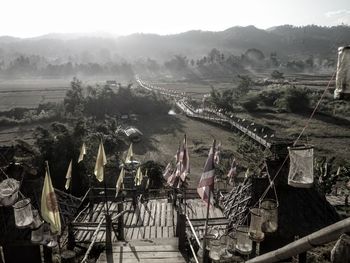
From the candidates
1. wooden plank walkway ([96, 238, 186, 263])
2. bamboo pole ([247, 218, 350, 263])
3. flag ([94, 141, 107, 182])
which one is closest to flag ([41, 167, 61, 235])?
wooden plank walkway ([96, 238, 186, 263])

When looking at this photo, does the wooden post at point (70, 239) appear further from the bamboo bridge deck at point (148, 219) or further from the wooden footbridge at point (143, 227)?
the bamboo bridge deck at point (148, 219)

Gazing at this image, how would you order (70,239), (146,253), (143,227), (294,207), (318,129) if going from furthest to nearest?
(318,129) < (143,227) < (70,239) < (146,253) < (294,207)

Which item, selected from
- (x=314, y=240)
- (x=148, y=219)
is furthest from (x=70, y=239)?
(x=314, y=240)

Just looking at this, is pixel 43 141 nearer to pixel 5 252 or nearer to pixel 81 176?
pixel 81 176

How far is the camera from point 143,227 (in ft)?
44.3

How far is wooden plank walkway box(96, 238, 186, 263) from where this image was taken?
8.95m

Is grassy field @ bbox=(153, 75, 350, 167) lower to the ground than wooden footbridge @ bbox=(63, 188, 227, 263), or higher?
lower

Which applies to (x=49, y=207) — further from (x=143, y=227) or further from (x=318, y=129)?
(x=318, y=129)

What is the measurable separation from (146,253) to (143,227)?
13.9ft

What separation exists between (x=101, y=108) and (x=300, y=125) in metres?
28.8

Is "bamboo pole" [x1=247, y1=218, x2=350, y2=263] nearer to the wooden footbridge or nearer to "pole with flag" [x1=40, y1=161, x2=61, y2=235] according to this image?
the wooden footbridge

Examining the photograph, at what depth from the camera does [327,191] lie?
70.2ft

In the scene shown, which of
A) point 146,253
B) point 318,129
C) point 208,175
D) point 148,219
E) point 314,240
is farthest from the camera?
point 318,129

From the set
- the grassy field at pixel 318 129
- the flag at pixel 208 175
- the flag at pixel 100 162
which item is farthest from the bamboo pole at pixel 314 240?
the grassy field at pixel 318 129
